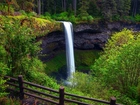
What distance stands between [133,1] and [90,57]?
24.7 metres

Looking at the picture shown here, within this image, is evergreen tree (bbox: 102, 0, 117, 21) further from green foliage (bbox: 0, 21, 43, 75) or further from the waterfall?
green foliage (bbox: 0, 21, 43, 75)

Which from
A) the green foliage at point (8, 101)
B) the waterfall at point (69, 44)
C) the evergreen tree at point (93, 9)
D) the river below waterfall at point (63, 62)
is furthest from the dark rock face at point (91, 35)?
the green foliage at point (8, 101)

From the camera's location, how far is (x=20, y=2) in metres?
35.5

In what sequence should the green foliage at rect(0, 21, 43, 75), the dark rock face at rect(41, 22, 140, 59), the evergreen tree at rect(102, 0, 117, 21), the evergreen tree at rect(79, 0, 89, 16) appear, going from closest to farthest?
the green foliage at rect(0, 21, 43, 75), the dark rock face at rect(41, 22, 140, 59), the evergreen tree at rect(79, 0, 89, 16), the evergreen tree at rect(102, 0, 117, 21)

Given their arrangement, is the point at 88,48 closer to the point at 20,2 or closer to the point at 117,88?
the point at 20,2

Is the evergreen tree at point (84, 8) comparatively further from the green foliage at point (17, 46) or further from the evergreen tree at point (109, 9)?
the green foliage at point (17, 46)

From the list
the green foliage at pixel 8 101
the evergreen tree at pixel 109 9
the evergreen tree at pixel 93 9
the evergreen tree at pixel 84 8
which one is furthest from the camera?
the evergreen tree at pixel 93 9

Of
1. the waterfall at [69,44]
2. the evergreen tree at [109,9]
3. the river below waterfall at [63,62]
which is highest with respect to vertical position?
the evergreen tree at [109,9]

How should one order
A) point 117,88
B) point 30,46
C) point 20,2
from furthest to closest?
point 20,2
point 117,88
point 30,46

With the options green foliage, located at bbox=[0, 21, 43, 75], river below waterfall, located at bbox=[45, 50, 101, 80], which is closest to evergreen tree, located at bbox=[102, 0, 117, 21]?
river below waterfall, located at bbox=[45, 50, 101, 80]

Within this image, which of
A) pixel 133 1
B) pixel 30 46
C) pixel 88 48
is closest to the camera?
pixel 30 46

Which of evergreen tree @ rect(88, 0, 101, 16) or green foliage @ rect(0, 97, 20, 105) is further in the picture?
evergreen tree @ rect(88, 0, 101, 16)

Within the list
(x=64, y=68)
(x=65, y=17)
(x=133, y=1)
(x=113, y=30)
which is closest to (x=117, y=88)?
(x=64, y=68)

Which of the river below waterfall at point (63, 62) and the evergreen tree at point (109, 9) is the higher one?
the evergreen tree at point (109, 9)
